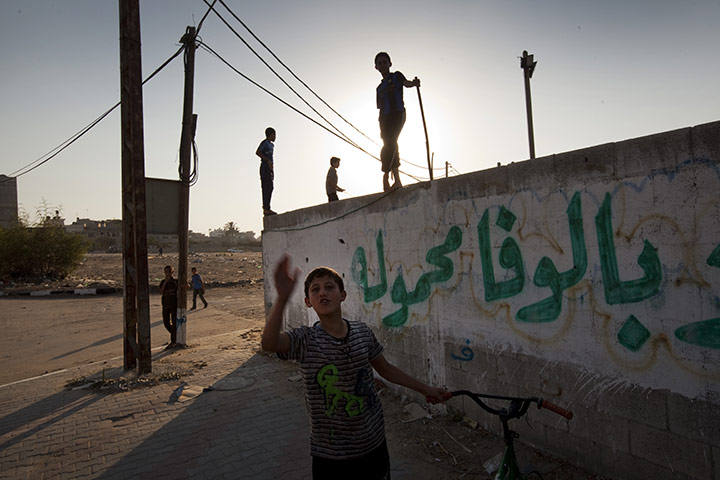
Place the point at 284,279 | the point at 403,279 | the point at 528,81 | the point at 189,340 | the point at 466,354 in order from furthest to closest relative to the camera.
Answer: the point at 189,340 < the point at 528,81 < the point at 403,279 < the point at 466,354 < the point at 284,279

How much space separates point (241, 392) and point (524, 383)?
401cm

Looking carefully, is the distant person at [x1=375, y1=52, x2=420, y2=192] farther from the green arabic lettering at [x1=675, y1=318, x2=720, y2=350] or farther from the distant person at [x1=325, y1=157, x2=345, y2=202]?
the green arabic lettering at [x1=675, y1=318, x2=720, y2=350]

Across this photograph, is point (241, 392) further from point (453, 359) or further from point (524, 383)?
point (524, 383)

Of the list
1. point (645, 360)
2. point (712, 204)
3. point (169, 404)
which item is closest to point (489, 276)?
point (645, 360)

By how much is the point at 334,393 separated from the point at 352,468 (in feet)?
1.27

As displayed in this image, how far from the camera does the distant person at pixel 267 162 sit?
823 centimetres

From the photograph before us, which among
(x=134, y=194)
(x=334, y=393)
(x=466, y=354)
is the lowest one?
(x=466, y=354)

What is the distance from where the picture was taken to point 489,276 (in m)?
4.18

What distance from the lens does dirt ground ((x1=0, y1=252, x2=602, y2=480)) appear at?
154 inches

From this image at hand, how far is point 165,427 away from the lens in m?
4.92

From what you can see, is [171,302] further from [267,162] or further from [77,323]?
[77,323]

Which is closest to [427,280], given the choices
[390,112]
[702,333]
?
[390,112]

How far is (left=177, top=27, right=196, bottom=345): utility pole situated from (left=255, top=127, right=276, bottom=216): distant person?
1.75 m

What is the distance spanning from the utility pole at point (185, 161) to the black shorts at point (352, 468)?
7.51 m
